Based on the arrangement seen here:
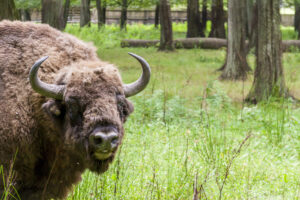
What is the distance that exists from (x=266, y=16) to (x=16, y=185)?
6994 millimetres

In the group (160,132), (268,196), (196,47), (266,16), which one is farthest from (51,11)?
(196,47)

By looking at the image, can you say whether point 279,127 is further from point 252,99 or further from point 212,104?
point 252,99

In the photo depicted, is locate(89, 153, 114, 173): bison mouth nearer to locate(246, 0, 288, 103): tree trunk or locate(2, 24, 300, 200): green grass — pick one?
locate(2, 24, 300, 200): green grass

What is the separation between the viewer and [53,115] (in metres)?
4.25

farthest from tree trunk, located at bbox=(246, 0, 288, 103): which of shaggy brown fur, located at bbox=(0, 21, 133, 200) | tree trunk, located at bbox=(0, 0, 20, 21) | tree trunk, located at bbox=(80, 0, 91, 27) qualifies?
tree trunk, located at bbox=(80, 0, 91, 27)

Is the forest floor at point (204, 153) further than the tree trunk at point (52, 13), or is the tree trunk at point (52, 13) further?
the tree trunk at point (52, 13)

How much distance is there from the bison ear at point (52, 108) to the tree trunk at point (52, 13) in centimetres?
567

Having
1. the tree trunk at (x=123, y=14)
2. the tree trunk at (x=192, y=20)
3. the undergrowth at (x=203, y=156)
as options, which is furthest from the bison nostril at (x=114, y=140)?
the tree trunk at (x=123, y=14)

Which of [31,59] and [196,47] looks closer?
[31,59]

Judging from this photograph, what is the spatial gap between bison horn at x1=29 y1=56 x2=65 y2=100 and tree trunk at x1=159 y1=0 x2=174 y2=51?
50.5 feet

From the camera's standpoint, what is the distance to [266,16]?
30.6ft

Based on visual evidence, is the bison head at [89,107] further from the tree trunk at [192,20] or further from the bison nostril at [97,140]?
the tree trunk at [192,20]

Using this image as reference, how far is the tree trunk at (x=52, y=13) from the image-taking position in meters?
9.52

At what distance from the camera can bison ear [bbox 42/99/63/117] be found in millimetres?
4207
